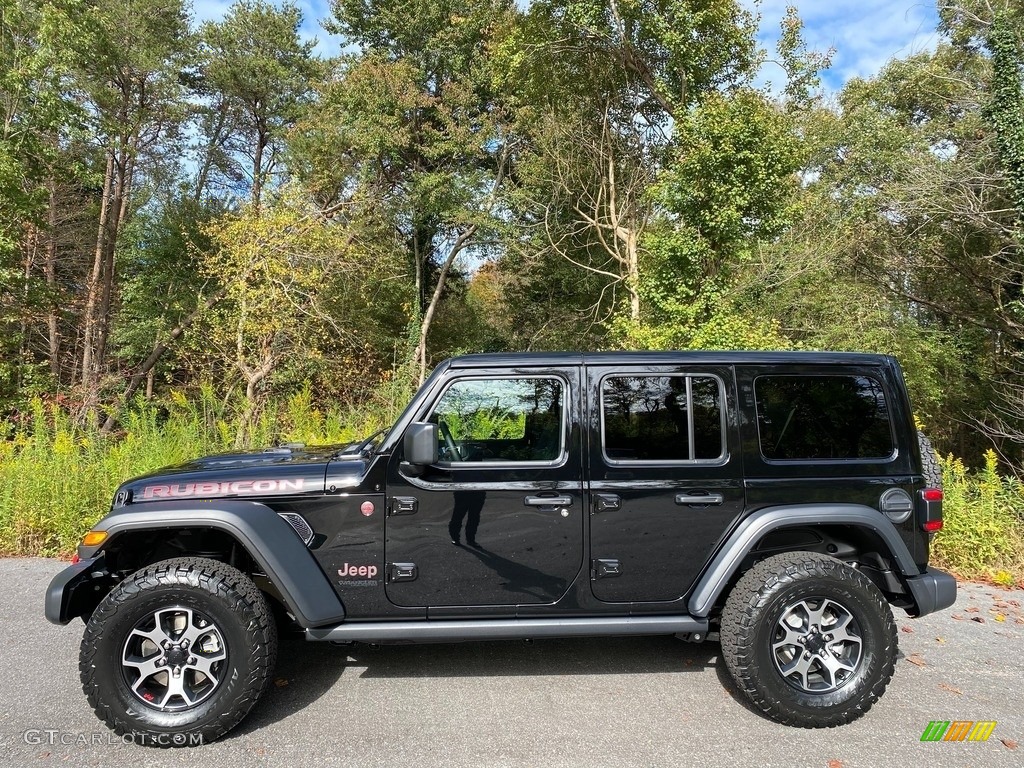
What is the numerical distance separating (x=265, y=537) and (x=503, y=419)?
1367 mm

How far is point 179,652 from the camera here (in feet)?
9.45

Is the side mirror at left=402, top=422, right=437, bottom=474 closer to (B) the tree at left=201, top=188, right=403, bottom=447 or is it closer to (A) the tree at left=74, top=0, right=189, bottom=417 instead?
(B) the tree at left=201, top=188, right=403, bottom=447

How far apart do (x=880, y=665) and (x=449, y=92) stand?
19.4 metres

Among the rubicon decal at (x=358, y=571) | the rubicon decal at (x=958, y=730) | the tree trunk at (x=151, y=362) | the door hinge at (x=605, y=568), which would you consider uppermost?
the tree trunk at (x=151, y=362)

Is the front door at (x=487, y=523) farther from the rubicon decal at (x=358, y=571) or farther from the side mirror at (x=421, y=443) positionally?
the side mirror at (x=421, y=443)

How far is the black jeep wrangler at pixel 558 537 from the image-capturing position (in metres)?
2.88

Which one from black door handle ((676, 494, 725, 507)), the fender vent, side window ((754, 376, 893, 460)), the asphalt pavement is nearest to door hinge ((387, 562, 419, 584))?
the fender vent

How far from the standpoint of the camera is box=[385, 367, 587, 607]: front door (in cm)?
304

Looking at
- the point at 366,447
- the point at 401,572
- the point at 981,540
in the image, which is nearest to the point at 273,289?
the point at 366,447

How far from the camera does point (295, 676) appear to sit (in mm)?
3490

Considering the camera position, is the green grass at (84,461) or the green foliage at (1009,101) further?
the green foliage at (1009,101)

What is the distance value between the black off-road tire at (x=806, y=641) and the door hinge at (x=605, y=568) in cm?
62

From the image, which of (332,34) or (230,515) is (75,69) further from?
(230,515)

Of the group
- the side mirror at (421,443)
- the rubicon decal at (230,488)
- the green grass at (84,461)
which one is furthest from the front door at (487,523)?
the green grass at (84,461)
